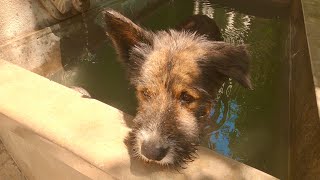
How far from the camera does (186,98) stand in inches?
125

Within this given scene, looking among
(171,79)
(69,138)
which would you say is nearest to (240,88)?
(171,79)

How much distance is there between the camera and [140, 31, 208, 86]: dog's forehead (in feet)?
10.5

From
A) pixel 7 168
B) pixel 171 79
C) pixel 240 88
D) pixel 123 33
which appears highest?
pixel 123 33

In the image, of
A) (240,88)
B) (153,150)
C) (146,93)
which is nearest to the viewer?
(153,150)

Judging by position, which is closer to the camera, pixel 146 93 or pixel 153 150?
pixel 153 150

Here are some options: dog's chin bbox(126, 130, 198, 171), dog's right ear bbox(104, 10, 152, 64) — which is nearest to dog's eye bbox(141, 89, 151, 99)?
dog's chin bbox(126, 130, 198, 171)

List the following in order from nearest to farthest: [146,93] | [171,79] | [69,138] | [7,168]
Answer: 1. [69,138]
2. [171,79]
3. [146,93]
4. [7,168]

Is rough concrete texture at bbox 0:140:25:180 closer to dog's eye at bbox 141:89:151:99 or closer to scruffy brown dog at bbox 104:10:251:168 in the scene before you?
scruffy brown dog at bbox 104:10:251:168

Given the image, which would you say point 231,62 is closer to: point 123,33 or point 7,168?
point 123,33

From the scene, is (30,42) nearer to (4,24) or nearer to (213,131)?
(4,24)

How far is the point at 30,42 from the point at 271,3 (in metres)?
7.23

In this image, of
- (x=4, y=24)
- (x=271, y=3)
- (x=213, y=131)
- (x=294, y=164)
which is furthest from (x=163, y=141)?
(x=271, y=3)

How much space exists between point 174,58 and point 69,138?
136 cm

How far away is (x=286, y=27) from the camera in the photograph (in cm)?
870
